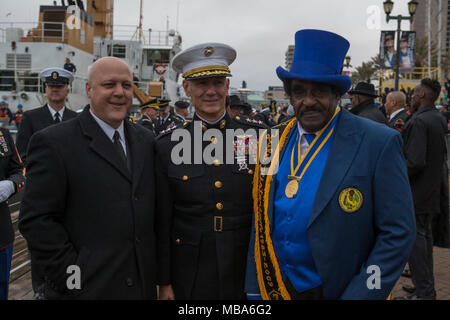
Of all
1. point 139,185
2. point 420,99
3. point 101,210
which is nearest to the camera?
point 101,210

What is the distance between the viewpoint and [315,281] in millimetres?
2027

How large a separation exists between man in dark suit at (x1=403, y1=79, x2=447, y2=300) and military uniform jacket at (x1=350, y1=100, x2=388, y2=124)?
2.24 ft

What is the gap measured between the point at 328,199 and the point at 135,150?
125 cm

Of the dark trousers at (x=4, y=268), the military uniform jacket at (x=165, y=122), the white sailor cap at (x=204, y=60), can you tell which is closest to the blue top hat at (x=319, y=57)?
the white sailor cap at (x=204, y=60)

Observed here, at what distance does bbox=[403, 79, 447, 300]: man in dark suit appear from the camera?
4230 millimetres

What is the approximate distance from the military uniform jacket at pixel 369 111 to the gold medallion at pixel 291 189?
3.46 m

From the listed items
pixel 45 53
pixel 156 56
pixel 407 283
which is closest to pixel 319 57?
pixel 407 283

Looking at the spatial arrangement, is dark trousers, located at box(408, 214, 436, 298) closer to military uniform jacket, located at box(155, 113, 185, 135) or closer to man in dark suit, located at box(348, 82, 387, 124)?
man in dark suit, located at box(348, 82, 387, 124)

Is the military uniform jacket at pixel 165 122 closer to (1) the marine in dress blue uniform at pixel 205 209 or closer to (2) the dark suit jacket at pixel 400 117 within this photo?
(2) the dark suit jacket at pixel 400 117

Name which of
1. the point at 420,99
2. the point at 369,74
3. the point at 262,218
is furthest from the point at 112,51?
the point at 369,74

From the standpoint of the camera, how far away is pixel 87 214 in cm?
221

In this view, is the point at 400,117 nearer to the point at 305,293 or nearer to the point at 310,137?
the point at 310,137

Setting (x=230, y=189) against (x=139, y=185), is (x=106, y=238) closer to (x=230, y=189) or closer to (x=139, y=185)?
(x=139, y=185)

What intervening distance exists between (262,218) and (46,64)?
18847 millimetres
